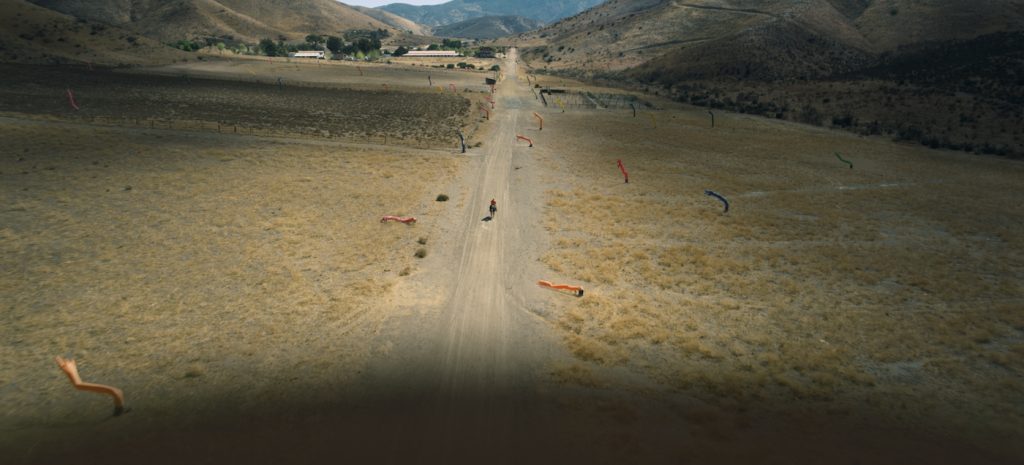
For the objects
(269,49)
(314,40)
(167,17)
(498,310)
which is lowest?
(498,310)

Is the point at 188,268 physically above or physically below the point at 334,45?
below

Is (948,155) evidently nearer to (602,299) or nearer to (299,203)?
(602,299)

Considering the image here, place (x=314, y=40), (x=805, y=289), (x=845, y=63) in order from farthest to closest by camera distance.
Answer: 1. (x=314, y=40)
2. (x=845, y=63)
3. (x=805, y=289)

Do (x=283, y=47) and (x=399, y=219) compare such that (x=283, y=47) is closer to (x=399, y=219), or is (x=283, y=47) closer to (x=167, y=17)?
(x=167, y=17)

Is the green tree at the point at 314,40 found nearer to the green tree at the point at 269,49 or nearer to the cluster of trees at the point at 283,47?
the cluster of trees at the point at 283,47

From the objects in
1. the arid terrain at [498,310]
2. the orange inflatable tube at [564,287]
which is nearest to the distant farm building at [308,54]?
the arid terrain at [498,310]

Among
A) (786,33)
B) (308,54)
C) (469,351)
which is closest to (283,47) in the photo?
(308,54)

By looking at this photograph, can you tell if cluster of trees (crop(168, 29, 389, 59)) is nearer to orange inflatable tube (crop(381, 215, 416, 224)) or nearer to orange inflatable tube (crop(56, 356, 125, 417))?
orange inflatable tube (crop(381, 215, 416, 224))
